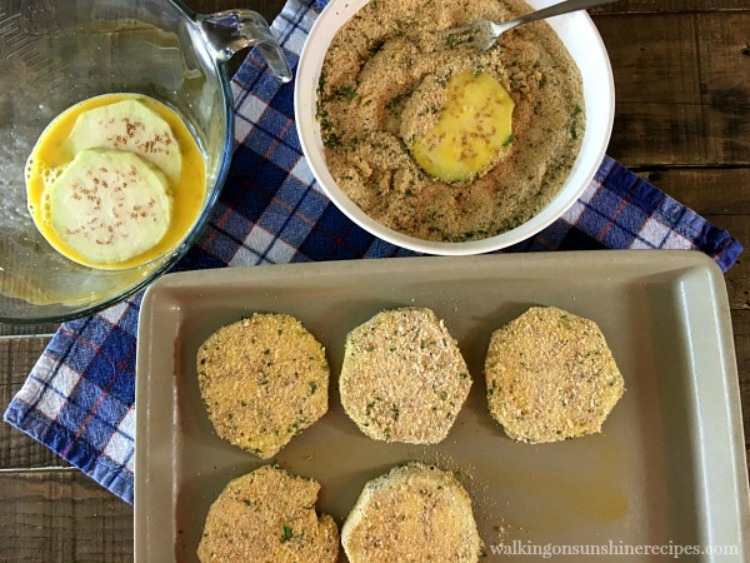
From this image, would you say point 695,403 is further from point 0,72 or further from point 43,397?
point 0,72

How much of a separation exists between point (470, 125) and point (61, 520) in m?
1.02

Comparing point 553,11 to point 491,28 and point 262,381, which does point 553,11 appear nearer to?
point 491,28

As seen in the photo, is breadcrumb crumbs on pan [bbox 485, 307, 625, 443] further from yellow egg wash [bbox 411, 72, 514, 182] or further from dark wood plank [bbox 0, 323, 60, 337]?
dark wood plank [bbox 0, 323, 60, 337]

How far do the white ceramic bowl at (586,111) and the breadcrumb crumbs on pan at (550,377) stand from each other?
0.67ft

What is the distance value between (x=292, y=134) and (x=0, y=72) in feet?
1.58

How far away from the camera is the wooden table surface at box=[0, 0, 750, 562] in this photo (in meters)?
1.28

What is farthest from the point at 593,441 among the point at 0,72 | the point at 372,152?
the point at 0,72

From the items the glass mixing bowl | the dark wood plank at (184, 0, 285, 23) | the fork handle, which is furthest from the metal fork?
the dark wood plank at (184, 0, 285, 23)

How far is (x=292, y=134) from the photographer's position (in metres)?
1.26

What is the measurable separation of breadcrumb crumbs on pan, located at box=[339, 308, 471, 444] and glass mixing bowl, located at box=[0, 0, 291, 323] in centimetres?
37

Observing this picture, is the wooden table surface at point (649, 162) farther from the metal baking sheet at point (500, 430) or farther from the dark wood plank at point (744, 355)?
the metal baking sheet at point (500, 430)

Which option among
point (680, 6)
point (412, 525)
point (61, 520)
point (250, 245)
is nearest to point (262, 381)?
point (250, 245)

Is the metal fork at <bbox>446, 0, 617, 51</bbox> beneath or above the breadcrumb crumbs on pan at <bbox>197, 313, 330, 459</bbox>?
above

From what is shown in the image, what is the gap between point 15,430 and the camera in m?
1.31
